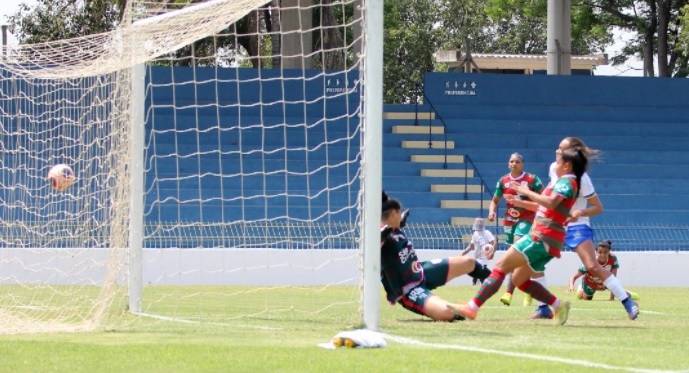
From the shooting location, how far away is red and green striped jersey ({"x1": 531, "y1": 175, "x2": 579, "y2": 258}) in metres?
12.5

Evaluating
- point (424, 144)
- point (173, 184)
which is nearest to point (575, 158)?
point (173, 184)

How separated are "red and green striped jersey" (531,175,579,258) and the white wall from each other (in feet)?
34.4

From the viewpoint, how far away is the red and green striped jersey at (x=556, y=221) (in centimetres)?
1252

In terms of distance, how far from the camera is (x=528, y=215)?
1686 centimetres

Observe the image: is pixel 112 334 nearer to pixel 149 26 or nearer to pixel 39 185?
pixel 149 26

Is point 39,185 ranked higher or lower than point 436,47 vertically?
lower

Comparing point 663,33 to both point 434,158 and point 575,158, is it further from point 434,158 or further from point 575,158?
point 575,158

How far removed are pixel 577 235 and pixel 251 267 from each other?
11480mm

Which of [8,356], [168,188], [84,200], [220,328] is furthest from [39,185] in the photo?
[8,356]

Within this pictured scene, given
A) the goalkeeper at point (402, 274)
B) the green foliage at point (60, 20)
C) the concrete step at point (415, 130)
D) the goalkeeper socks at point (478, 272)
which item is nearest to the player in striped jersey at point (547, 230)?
the goalkeeper at point (402, 274)

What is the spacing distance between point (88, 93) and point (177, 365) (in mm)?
8081

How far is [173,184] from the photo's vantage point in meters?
29.1

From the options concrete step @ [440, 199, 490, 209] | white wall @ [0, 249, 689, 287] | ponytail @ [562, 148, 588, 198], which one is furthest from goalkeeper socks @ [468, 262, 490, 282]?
concrete step @ [440, 199, 490, 209]

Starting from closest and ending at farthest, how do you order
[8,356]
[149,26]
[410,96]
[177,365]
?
1. [177,365]
2. [8,356]
3. [149,26]
4. [410,96]
